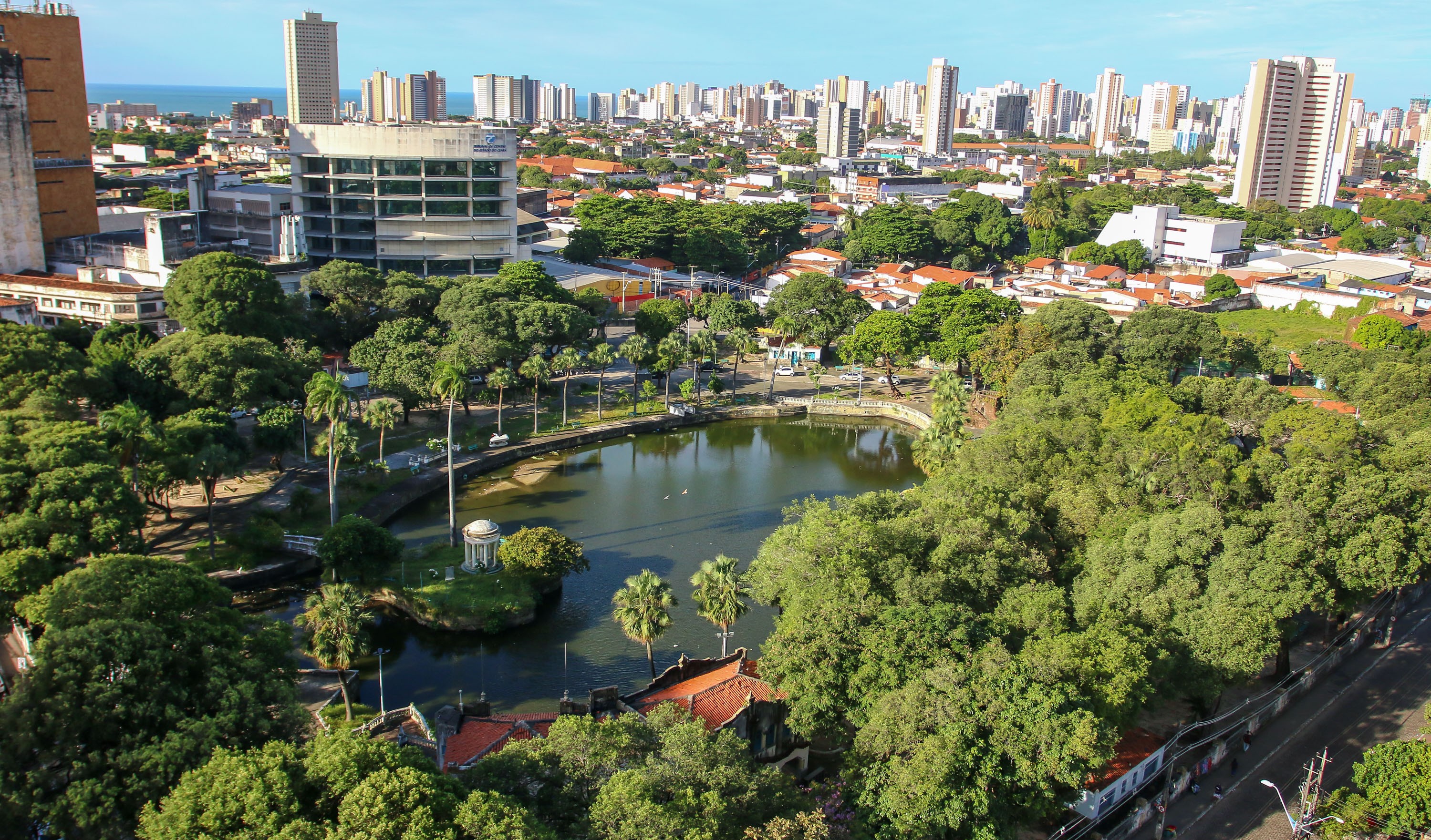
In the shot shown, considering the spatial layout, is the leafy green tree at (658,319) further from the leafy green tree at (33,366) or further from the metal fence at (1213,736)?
the metal fence at (1213,736)

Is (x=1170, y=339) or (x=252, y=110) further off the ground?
(x=252, y=110)

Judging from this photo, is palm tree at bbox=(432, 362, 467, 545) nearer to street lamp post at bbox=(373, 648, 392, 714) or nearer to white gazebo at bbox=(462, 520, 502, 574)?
white gazebo at bbox=(462, 520, 502, 574)

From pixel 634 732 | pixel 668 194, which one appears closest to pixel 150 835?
pixel 634 732

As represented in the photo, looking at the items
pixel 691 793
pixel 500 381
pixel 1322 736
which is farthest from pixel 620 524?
pixel 1322 736

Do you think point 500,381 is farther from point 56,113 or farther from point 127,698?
point 56,113

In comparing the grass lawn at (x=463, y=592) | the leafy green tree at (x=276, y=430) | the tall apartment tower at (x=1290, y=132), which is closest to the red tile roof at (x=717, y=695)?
the grass lawn at (x=463, y=592)

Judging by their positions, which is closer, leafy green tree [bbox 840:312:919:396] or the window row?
leafy green tree [bbox 840:312:919:396]

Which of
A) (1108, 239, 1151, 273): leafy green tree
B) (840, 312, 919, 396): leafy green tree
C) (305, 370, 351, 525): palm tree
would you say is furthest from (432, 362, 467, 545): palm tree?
(1108, 239, 1151, 273): leafy green tree
